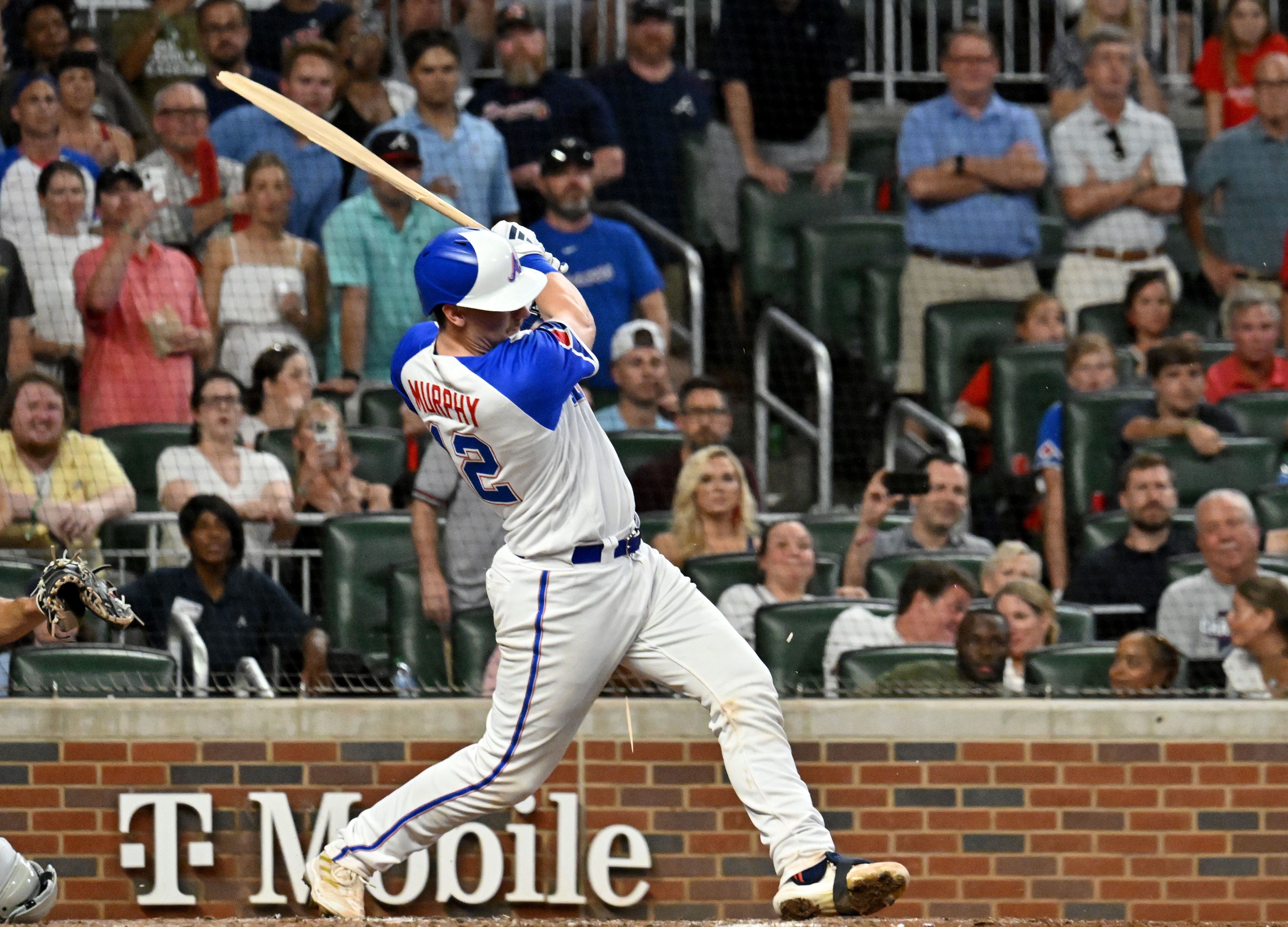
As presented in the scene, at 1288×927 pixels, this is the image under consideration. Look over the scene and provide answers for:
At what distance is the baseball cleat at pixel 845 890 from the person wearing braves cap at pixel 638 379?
279 cm

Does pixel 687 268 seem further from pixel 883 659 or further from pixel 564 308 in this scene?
pixel 564 308

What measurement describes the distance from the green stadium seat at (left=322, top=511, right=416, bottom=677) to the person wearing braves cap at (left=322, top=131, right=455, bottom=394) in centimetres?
105

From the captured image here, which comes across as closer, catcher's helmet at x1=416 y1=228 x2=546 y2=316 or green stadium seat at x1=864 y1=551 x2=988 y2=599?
catcher's helmet at x1=416 y1=228 x2=546 y2=316

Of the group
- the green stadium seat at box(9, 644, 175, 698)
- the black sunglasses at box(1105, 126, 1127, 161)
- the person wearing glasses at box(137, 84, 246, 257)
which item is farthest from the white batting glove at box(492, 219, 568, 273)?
the black sunglasses at box(1105, 126, 1127, 161)

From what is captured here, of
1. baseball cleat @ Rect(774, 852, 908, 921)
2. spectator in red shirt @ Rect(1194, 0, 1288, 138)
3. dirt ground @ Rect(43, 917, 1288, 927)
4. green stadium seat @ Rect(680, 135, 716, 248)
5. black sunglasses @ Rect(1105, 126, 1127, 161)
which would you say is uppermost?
spectator in red shirt @ Rect(1194, 0, 1288, 138)

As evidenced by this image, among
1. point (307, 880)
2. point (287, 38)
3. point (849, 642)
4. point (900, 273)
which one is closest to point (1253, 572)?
point (849, 642)

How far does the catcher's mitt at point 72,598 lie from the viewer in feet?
12.6

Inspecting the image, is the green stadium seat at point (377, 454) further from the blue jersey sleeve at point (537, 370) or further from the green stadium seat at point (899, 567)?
the blue jersey sleeve at point (537, 370)

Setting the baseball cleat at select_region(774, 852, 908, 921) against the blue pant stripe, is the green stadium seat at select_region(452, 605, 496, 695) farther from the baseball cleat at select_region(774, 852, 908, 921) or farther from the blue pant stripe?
the baseball cleat at select_region(774, 852, 908, 921)

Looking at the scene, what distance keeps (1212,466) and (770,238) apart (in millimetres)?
2078

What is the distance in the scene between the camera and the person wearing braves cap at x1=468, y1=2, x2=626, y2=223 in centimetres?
753

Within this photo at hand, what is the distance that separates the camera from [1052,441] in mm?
6625

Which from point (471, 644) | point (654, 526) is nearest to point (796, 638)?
point (654, 526)

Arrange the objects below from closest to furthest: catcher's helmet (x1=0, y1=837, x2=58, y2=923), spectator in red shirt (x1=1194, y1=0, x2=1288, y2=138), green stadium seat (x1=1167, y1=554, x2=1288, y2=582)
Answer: catcher's helmet (x1=0, y1=837, x2=58, y2=923), green stadium seat (x1=1167, y1=554, x2=1288, y2=582), spectator in red shirt (x1=1194, y1=0, x2=1288, y2=138)
